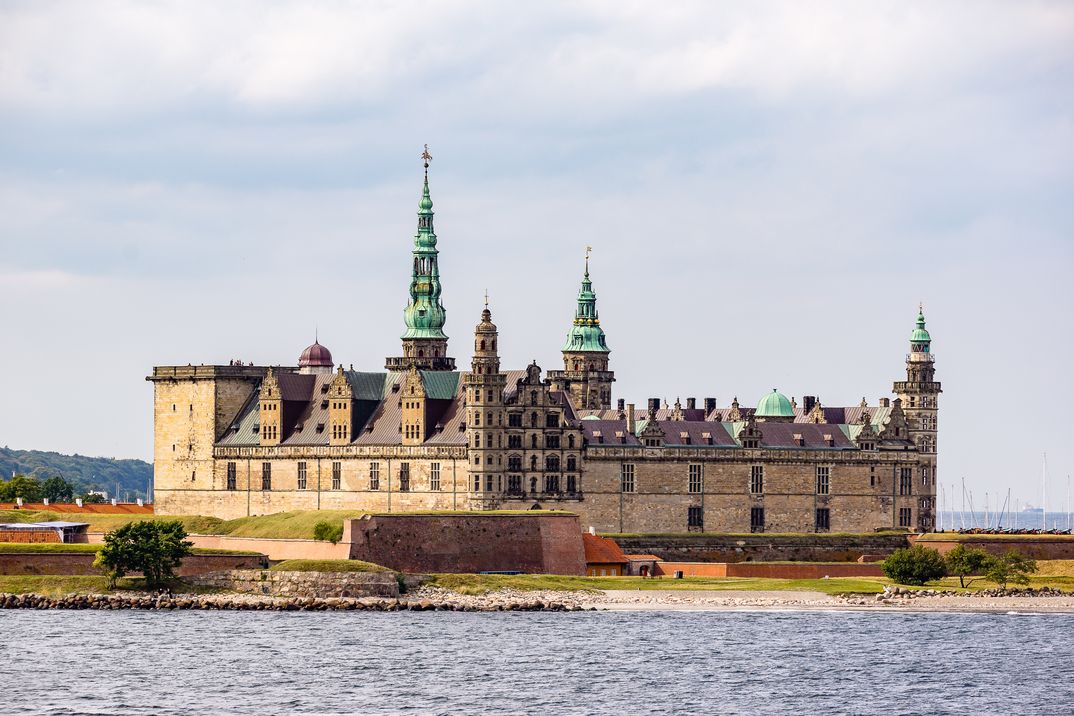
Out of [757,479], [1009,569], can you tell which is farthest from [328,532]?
[1009,569]

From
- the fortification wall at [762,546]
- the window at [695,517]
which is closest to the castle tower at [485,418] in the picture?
the fortification wall at [762,546]

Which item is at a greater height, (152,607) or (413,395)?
(413,395)

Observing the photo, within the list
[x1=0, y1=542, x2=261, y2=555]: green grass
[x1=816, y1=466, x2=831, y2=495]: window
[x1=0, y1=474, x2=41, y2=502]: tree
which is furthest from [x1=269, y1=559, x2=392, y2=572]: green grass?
[x1=0, y1=474, x2=41, y2=502]: tree

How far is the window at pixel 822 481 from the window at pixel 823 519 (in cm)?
110

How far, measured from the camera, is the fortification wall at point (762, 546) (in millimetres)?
151000

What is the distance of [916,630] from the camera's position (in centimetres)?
12319

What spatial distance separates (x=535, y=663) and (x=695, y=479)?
53886mm

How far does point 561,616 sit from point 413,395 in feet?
105

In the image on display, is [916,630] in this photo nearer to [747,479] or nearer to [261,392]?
[747,479]

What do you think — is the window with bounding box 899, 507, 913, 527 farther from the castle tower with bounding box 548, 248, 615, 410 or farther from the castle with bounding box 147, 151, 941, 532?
the castle tower with bounding box 548, 248, 615, 410

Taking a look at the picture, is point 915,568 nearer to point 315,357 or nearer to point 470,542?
point 470,542

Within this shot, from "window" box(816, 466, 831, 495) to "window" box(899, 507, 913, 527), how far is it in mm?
5693


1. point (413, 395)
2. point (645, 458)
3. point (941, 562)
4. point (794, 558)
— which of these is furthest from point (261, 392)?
point (941, 562)

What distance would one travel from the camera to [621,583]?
138 metres
